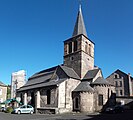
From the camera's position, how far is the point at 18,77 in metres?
54.9

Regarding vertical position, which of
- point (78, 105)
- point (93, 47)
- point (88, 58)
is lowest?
point (78, 105)

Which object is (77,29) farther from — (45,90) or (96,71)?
(45,90)

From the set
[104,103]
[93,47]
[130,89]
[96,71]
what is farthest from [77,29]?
[130,89]

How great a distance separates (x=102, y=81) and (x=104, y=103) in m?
3.89

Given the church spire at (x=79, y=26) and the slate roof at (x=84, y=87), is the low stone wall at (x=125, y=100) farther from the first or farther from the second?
the church spire at (x=79, y=26)

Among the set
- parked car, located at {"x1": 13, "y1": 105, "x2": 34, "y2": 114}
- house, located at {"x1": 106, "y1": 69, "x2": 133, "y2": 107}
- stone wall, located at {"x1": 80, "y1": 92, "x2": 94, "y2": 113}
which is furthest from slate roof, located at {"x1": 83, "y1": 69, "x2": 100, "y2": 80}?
house, located at {"x1": 106, "y1": 69, "x2": 133, "y2": 107}

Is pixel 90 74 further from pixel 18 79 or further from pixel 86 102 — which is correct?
pixel 18 79

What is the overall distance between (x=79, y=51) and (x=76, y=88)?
8.06 meters

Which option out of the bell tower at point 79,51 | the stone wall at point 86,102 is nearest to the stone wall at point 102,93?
the stone wall at point 86,102

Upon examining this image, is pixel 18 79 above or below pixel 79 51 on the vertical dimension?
below

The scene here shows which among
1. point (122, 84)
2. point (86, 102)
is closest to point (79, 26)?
point (86, 102)

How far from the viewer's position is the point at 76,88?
32.9 meters

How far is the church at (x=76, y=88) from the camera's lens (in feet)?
100

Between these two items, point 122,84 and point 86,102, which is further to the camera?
point 122,84
